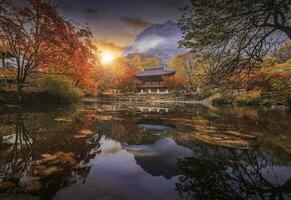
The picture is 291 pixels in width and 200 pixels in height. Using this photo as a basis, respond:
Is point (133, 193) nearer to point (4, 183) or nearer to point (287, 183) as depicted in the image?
point (4, 183)

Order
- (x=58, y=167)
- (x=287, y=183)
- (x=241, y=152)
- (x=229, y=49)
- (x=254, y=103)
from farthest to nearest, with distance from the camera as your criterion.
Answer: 1. (x=254, y=103)
2. (x=229, y=49)
3. (x=241, y=152)
4. (x=58, y=167)
5. (x=287, y=183)

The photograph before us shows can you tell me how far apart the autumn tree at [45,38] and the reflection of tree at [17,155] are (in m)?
11.0

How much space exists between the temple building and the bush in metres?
38.2

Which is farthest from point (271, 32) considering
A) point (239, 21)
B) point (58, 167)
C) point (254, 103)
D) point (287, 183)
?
point (254, 103)

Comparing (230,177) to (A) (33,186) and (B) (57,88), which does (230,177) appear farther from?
(B) (57,88)

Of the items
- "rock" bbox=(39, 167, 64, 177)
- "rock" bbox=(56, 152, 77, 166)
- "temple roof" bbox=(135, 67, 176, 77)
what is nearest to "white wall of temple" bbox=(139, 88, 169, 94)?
"temple roof" bbox=(135, 67, 176, 77)

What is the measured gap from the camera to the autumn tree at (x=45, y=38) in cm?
1477

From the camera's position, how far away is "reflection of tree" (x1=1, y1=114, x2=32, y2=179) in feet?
12.2

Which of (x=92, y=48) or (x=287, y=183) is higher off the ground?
(x=92, y=48)

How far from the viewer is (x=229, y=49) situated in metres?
7.15

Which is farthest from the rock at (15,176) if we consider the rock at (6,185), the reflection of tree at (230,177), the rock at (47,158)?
the reflection of tree at (230,177)

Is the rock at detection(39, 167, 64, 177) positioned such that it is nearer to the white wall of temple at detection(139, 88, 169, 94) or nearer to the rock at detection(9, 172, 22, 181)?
the rock at detection(9, 172, 22, 181)

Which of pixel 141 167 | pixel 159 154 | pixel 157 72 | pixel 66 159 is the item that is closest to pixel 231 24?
pixel 159 154

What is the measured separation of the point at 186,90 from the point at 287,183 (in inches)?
1889
